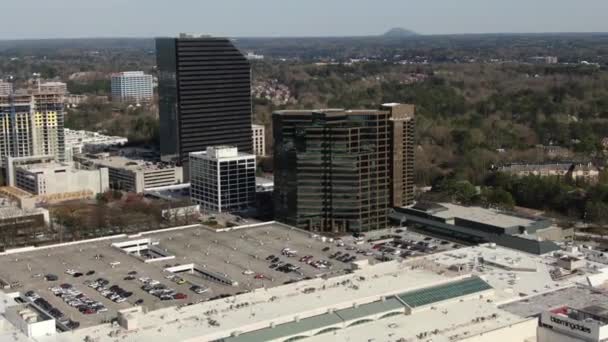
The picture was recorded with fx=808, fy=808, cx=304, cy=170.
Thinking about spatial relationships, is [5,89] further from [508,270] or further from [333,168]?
[508,270]

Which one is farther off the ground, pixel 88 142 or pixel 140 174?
pixel 88 142

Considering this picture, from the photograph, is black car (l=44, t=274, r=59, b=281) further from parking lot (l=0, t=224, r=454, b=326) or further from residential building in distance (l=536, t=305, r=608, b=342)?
residential building in distance (l=536, t=305, r=608, b=342)

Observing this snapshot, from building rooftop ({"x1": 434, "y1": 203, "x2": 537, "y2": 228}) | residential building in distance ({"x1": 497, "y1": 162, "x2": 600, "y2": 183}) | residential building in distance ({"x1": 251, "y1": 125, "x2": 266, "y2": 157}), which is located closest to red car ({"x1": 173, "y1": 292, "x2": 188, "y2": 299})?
building rooftop ({"x1": 434, "y1": 203, "x2": 537, "y2": 228})

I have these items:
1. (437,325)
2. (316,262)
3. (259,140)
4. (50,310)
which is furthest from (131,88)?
(437,325)

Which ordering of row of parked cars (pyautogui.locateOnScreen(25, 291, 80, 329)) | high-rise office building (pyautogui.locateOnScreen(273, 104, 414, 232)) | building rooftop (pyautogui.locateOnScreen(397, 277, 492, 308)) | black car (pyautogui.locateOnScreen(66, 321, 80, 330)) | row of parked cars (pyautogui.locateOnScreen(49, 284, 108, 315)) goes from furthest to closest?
high-rise office building (pyautogui.locateOnScreen(273, 104, 414, 232)) < row of parked cars (pyautogui.locateOnScreen(49, 284, 108, 315)) < building rooftop (pyautogui.locateOnScreen(397, 277, 492, 308)) < row of parked cars (pyautogui.locateOnScreen(25, 291, 80, 329)) < black car (pyautogui.locateOnScreen(66, 321, 80, 330))

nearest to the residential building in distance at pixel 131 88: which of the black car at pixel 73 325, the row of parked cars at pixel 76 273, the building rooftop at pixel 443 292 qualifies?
the row of parked cars at pixel 76 273

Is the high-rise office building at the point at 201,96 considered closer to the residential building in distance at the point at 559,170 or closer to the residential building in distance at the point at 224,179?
the residential building in distance at the point at 224,179
